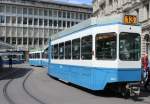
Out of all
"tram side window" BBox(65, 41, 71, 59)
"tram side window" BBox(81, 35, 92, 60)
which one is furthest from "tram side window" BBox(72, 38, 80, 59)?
"tram side window" BBox(65, 41, 71, 59)

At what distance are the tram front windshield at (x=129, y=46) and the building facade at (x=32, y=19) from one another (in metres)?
82.1

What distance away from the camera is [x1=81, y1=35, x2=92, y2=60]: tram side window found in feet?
47.9

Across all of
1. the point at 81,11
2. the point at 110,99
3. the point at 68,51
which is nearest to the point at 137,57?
the point at 110,99

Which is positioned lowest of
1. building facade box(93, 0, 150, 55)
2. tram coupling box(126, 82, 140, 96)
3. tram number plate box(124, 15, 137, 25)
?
tram coupling box(126, 82, 140, 96)

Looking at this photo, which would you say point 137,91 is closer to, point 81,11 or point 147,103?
point 147,103

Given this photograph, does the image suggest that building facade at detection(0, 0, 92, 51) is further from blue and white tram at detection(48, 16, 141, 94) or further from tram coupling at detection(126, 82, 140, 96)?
tram coupling at detection(126, 82, 140, 96)

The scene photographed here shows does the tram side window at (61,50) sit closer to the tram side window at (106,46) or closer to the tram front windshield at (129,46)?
the tram side window at (106,46)

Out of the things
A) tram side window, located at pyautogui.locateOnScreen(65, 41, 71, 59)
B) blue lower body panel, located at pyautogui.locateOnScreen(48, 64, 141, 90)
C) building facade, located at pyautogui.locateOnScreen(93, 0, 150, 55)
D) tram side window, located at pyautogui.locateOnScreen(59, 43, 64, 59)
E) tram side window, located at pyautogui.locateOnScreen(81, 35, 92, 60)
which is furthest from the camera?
building facade, located at pyautogui.locateOnScreen(93, 0, 150, 55)

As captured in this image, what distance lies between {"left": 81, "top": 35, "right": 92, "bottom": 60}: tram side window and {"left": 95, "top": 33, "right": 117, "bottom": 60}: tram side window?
0.52 meters

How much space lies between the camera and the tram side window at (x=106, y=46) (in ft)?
44.7

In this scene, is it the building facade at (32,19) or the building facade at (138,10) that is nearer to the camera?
the building facade at (138,10)

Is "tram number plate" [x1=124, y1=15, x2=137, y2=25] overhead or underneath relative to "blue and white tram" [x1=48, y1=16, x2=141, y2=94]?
overhead

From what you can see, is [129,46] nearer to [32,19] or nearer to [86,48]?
[86,48]

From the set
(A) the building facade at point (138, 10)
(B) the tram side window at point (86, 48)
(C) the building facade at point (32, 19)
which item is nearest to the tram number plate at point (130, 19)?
(B) the tram side window at point (86, 48)
